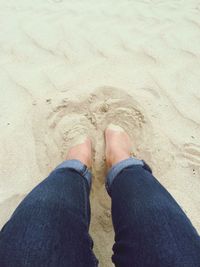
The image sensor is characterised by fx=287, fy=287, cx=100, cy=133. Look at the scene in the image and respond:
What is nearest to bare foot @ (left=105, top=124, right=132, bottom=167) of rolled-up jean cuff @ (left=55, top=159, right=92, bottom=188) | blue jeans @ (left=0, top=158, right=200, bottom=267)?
rolled-up jean cuff @ (left=55, top=159, right=92, bottom=188)

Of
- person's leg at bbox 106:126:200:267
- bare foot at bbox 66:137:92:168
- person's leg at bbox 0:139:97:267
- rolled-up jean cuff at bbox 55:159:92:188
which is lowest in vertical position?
bare foot at bbox 66:137:92:168

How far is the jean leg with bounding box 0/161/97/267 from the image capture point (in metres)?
0.78

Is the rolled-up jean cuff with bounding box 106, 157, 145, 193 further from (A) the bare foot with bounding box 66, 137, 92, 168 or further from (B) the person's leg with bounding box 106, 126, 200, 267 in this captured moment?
(A) the bare foot with bounding box 66, 137, 92, 168

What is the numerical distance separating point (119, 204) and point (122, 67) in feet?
3.23

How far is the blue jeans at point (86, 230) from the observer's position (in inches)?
31.0

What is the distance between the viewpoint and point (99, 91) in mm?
1607

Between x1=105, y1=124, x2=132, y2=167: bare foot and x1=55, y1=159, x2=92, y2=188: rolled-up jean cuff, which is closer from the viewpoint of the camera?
x1=55, y1=159, x2=92, y2=188: rolled-up jean cuff

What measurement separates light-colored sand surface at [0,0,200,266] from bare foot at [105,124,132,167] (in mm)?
44

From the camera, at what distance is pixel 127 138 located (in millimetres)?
1485

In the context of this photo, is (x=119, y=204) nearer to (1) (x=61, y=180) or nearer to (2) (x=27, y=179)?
(1) (x=61, y=180)

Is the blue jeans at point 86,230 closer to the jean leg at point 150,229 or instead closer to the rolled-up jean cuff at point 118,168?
the jean leg at point 150,229

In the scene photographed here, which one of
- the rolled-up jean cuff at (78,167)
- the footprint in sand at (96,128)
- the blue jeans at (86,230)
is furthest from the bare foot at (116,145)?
the blue jeans at (86,230)

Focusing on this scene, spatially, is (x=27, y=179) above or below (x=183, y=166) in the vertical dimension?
below

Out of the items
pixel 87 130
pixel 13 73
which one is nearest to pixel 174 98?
pixel 87 130
